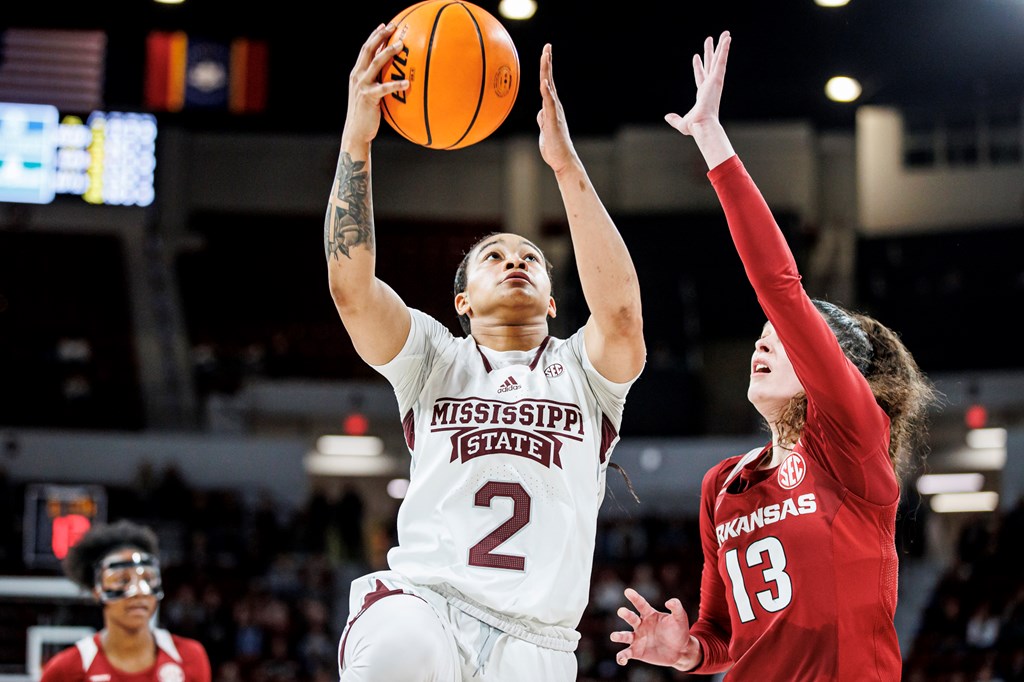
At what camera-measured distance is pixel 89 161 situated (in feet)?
56.1

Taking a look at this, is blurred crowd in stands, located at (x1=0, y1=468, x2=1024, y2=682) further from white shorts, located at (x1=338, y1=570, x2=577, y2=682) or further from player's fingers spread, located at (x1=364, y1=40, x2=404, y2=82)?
player's fingers spread, located at (x1=364, y1=40, x2=404, y2=82)

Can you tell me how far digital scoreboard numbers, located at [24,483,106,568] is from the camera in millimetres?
12023

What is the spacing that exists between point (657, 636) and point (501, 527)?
2.00ft

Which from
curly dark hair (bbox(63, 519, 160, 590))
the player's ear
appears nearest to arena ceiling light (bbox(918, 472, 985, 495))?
curly dark hair (bbox(63, 519, 160, 590))

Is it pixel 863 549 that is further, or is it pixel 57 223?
pixel 57 223

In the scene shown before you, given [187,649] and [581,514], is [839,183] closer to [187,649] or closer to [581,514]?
[187,649]

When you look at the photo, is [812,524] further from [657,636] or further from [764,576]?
[657,636]

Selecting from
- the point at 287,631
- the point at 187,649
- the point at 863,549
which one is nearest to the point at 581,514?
the point at 863,549

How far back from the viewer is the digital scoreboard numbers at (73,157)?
16984 mm

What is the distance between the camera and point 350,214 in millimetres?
3396

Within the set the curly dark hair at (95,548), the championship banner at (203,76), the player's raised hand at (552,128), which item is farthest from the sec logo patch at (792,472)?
Answer: the championship banner at (203,76)

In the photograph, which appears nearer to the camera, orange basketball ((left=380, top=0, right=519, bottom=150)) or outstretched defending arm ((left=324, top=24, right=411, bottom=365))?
outstretched defending arm ((left=324, top=24, right=411, bottom=365))

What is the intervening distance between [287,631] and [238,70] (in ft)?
30.0

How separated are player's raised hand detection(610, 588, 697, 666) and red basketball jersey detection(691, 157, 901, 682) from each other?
205mm
